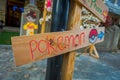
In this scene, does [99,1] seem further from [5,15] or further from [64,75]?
[5,15]

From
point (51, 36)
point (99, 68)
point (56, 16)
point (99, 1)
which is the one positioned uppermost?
point (99, 1)

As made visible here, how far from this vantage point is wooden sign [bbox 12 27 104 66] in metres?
1.63

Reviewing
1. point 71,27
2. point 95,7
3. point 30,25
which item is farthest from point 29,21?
point 71,27

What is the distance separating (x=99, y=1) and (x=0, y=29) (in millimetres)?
10165

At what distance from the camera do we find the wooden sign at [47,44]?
163 cm

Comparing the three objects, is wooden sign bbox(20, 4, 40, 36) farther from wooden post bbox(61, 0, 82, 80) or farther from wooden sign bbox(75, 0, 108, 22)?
wooden post bbox(61, 0, 82, 80)

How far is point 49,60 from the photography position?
202cm

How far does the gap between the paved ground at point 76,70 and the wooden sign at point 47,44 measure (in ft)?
10.0

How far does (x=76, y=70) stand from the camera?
6.08 metres

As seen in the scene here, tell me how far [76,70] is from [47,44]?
4.34m

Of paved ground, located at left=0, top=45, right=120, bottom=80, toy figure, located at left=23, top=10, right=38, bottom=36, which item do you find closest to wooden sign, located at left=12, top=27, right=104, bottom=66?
paved ground, located at left=0, top=45, right=120, bottom=80

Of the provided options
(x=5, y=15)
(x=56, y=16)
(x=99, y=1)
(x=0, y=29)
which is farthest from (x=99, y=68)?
Answer: (x=5, y=15)

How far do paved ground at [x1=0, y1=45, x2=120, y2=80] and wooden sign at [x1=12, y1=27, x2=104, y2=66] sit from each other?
3058 millimetres

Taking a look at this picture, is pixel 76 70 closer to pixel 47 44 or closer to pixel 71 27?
pixel 71 27
